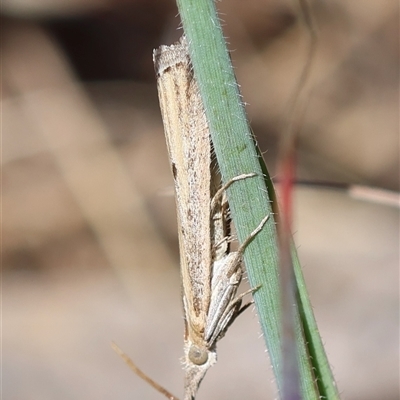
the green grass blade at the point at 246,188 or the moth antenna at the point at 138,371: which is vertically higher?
the green grass blade at the point at 246,188

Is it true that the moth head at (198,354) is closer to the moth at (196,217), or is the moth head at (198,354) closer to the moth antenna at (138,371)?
the moth at (196,217)

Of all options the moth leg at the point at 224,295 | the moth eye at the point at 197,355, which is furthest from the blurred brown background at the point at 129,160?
the moth leg at the point at 224,295

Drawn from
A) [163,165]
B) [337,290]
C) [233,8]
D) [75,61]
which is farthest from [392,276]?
[75,61]

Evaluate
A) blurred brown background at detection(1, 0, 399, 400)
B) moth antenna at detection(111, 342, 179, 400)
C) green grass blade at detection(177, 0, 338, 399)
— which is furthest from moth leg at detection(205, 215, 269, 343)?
blurred brown background at detection(1, 0, 399, 400)

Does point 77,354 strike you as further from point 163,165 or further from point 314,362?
point 314,362

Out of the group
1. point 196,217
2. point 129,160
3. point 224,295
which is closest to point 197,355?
point 224,295

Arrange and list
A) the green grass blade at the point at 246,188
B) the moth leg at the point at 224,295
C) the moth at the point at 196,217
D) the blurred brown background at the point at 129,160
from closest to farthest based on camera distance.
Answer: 1. the green grass blade at the point at 246,188
2. the moth at the point at 196,217
3. the moth leg at the point at 224,295
4. the blurred brown background at the point at 129,160

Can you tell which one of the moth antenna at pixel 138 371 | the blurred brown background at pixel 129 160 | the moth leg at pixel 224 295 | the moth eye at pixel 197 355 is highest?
the blurred brown background at pixel 129 160

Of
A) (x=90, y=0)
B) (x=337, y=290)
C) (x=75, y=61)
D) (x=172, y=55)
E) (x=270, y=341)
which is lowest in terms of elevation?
(x=270, y=341)
